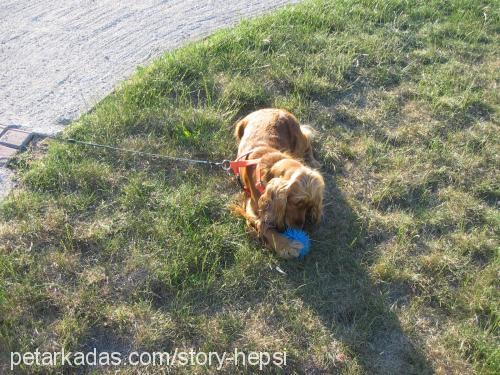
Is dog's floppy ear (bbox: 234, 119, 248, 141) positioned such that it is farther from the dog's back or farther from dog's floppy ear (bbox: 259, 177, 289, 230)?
dog's floppy ear (bbox: 259, 177, 289, 230)

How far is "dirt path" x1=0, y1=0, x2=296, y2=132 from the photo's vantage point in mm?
5129

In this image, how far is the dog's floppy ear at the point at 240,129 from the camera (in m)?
4.69

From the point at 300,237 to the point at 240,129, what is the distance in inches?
55.4

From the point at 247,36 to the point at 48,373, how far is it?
4.22m

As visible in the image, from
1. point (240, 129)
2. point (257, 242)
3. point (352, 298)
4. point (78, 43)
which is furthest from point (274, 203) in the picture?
point (78, 43)

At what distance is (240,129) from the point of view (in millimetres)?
4727

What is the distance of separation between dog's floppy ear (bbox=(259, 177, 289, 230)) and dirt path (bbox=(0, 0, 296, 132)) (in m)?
2.36

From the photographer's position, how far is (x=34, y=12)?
642 centimetres

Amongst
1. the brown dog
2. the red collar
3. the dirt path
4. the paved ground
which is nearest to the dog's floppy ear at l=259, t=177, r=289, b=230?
the brown dog

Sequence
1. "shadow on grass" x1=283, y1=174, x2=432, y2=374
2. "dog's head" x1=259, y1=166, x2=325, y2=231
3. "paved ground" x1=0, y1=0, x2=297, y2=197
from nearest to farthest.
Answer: "shadow on grass" x1=283, y1=174, x2=432, y2=374 < "dog's head" x1=259, y1=166, x2=325, y2=231 < "paved ground" x1=0, y1=0, x2=297, y2=197

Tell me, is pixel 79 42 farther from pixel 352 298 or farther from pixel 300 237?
pixel 352 298

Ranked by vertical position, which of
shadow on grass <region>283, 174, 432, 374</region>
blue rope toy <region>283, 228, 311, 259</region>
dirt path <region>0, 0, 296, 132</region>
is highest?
dirt path <region>0, 0, 296, 132</region>

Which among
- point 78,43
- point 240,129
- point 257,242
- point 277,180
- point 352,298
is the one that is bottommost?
point 352,298

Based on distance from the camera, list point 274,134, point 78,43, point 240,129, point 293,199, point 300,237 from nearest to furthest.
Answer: point 293,199 < point 300,237 < point 274,134 < point 240,129 < point 78,43
